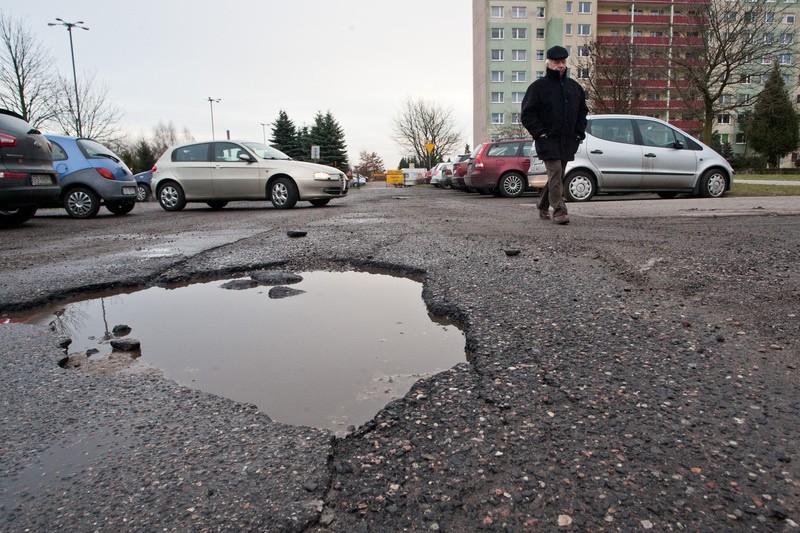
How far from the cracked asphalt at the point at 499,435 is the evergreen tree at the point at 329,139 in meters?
65.7

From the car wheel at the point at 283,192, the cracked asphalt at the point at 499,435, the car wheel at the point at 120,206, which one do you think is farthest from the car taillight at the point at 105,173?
the cracked asphalt at the point at 499,435

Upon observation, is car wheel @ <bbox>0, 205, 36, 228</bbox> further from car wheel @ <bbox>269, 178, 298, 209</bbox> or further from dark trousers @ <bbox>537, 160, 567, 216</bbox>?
dark trousers @ <bbox>537, 160, 567, 216</bbox>

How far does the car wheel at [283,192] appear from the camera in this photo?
12570 mm

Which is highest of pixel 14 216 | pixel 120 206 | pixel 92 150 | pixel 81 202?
pixel 92 150

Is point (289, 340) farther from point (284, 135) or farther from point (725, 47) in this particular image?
point (284, 135)

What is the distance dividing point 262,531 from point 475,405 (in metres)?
0.88

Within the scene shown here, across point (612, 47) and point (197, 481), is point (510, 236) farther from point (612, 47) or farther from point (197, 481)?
point (612, 47)

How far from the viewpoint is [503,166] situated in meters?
15.4

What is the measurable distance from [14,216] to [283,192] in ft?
17.1

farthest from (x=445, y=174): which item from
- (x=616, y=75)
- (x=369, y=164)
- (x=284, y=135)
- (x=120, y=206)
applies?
(x=369, y=164)

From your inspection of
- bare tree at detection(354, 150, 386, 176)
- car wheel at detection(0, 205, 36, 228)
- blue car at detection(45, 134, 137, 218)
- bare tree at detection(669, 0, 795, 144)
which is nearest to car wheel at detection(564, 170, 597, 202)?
blue car at detection(45, 134, 137, 218)

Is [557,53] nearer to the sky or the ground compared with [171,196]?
nearer to the sky

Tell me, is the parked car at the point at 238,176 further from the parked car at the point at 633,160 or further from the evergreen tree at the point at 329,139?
the evergreen tree at the point at 329,139

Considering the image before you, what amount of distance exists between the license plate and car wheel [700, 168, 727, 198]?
12664 millimetres
